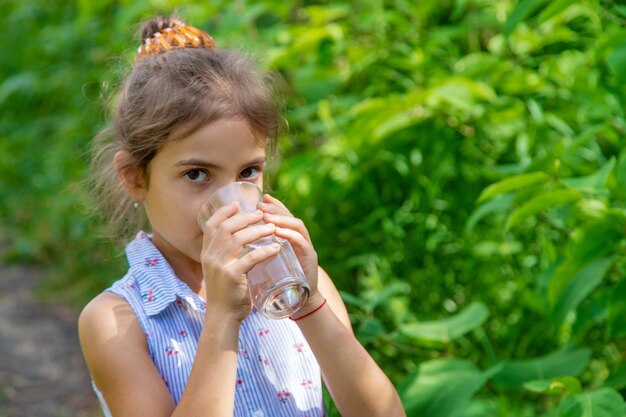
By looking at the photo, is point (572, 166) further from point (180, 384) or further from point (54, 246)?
point (54, 246)

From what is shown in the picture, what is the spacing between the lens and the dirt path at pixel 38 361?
11.2ft

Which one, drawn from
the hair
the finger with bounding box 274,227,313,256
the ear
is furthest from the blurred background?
the finger with bounding box 274,227,313,256

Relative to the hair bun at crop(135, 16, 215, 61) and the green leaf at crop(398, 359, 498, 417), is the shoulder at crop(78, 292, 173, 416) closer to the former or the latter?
the hair bun at crop(135, 16, 215, 61)

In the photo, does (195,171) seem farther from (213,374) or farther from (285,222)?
(213,374)

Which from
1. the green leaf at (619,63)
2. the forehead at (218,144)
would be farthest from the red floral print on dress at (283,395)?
the green leaf at (619,63)

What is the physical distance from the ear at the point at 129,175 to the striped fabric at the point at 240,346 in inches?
4.1

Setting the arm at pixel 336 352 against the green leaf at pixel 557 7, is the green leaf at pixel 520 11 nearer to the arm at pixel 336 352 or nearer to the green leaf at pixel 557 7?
the green leaf at pixel 557 7

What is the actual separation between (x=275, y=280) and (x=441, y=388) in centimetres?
71

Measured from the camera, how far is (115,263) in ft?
12.6

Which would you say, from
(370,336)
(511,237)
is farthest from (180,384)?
(511,237)

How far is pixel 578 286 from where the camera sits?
1909 mm

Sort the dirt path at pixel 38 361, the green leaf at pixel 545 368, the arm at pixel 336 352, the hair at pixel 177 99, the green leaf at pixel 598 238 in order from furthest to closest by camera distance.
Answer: the dirt path at pixel 38 361 → the green leaf at pixel 545 368 → the green leaf at pixel 598 238 → the hair at pixel 177 99 → the arm at pixel 336 352

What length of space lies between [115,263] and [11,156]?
2.16 metres

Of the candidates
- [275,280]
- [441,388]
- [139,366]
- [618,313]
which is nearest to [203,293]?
[139,366]
